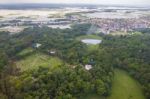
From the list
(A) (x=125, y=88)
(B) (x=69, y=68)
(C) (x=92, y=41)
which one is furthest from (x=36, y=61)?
(C) (x=92, y=41)

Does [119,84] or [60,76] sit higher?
[60,76]

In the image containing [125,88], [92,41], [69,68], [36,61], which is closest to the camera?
[125,88]

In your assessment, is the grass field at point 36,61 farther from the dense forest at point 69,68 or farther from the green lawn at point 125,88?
the green lawn at point 125,88

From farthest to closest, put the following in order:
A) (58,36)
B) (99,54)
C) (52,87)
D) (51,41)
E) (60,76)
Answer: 1. (58,36)
2. (51,41)
3. (99,54)
4. (60,76)
5. (52,87)

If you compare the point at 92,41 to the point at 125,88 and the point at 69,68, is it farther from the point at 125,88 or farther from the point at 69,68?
the point at 125,88

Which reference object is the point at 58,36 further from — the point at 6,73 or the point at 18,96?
the point at 18,96

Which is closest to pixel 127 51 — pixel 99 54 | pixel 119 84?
pixel 99 54
